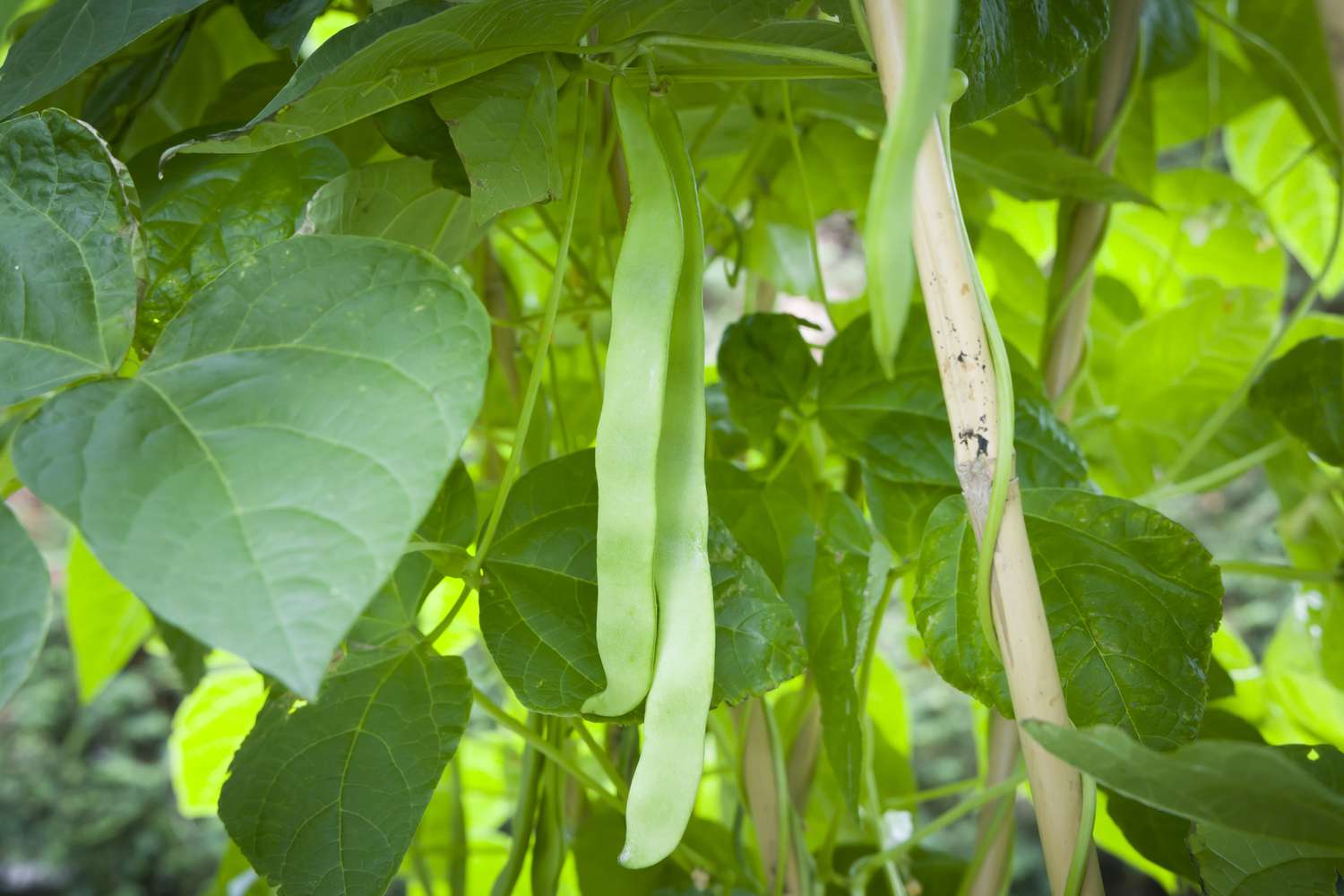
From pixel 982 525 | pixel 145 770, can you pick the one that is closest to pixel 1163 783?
pixel 982 525

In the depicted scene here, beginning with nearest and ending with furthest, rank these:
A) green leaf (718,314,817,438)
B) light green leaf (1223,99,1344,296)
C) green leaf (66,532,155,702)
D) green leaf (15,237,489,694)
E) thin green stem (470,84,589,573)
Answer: green leaf (15,237,489,694) → thin green stem (470,84,589,573) → green leaf (718,314,817,438) → green leaf (66,532,155,702) → light green leaf (1223,99,1344,296)

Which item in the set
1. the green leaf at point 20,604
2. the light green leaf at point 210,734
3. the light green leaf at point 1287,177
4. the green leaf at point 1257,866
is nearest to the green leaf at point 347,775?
the green leaf at point 20,604

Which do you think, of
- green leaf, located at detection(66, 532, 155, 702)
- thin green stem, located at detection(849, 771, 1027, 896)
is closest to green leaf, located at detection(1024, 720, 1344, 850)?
thin green stem, located at detection(849, 771, 1027, 896)

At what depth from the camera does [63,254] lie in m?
0.27

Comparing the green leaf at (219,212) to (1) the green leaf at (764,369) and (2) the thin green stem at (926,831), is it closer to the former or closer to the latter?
(1) the green leaf at (764,369)

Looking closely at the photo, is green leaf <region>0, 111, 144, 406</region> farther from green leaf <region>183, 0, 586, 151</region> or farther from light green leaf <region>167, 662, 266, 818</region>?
light green leaf <region>167, 662, 266, 818</region>

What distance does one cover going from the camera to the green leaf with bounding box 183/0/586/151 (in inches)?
10.0

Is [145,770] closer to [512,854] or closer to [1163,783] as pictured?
[512,854]

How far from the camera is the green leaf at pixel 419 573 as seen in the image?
1.09 feet

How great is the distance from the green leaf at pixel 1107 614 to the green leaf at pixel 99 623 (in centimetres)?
45

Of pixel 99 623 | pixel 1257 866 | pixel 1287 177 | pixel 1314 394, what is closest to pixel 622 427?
pixel 1257 866

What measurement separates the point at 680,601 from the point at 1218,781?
4.8 inches

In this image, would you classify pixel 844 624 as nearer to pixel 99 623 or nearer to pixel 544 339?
pixel 544 339

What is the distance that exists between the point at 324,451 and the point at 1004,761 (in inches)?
12.5
